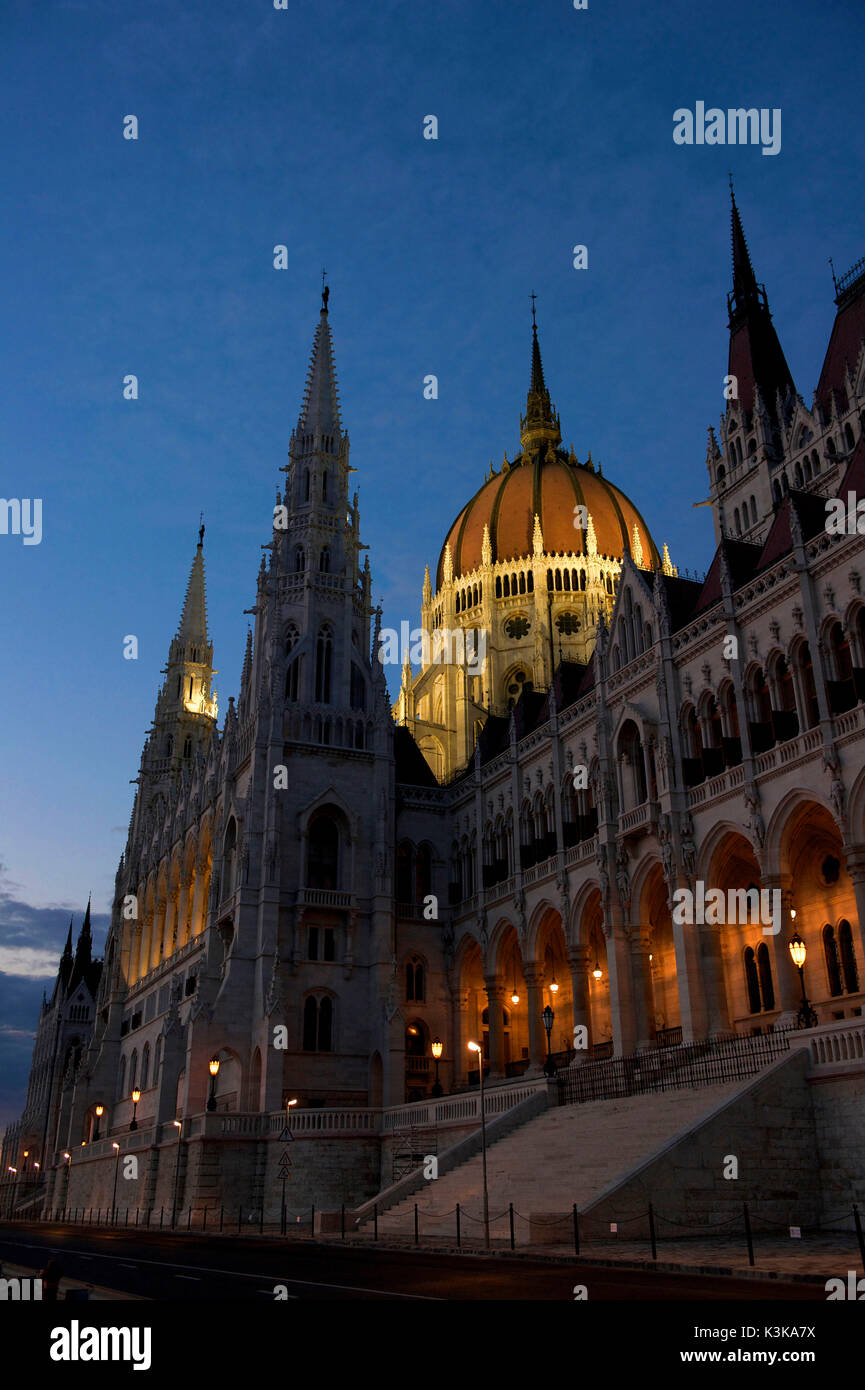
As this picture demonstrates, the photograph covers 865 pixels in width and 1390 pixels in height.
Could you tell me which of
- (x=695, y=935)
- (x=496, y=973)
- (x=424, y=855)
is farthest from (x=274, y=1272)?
(x=424, y=855)

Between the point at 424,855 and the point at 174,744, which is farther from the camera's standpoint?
the point at 174,744

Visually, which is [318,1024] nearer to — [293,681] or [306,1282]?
[293,681]

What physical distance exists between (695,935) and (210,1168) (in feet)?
61.3

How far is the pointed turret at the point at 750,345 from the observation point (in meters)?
51.7

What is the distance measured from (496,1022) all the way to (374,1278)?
32487 millimetres

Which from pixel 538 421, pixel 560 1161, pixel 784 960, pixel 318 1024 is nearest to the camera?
pixel 560 1161

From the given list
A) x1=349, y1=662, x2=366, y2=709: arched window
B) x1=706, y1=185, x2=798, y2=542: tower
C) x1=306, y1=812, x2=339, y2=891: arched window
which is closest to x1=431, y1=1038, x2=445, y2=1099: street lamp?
x1=306, y1=812, x2=339, y2=891: arched window

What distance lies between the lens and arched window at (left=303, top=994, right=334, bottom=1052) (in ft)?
154

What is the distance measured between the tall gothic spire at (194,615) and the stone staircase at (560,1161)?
6295 centimetres

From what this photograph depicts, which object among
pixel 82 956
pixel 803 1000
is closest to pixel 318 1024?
pixel 803 1000

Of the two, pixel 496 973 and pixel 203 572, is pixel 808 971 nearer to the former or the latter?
pixel 496 973

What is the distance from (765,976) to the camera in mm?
35656

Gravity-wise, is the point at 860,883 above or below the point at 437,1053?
above
